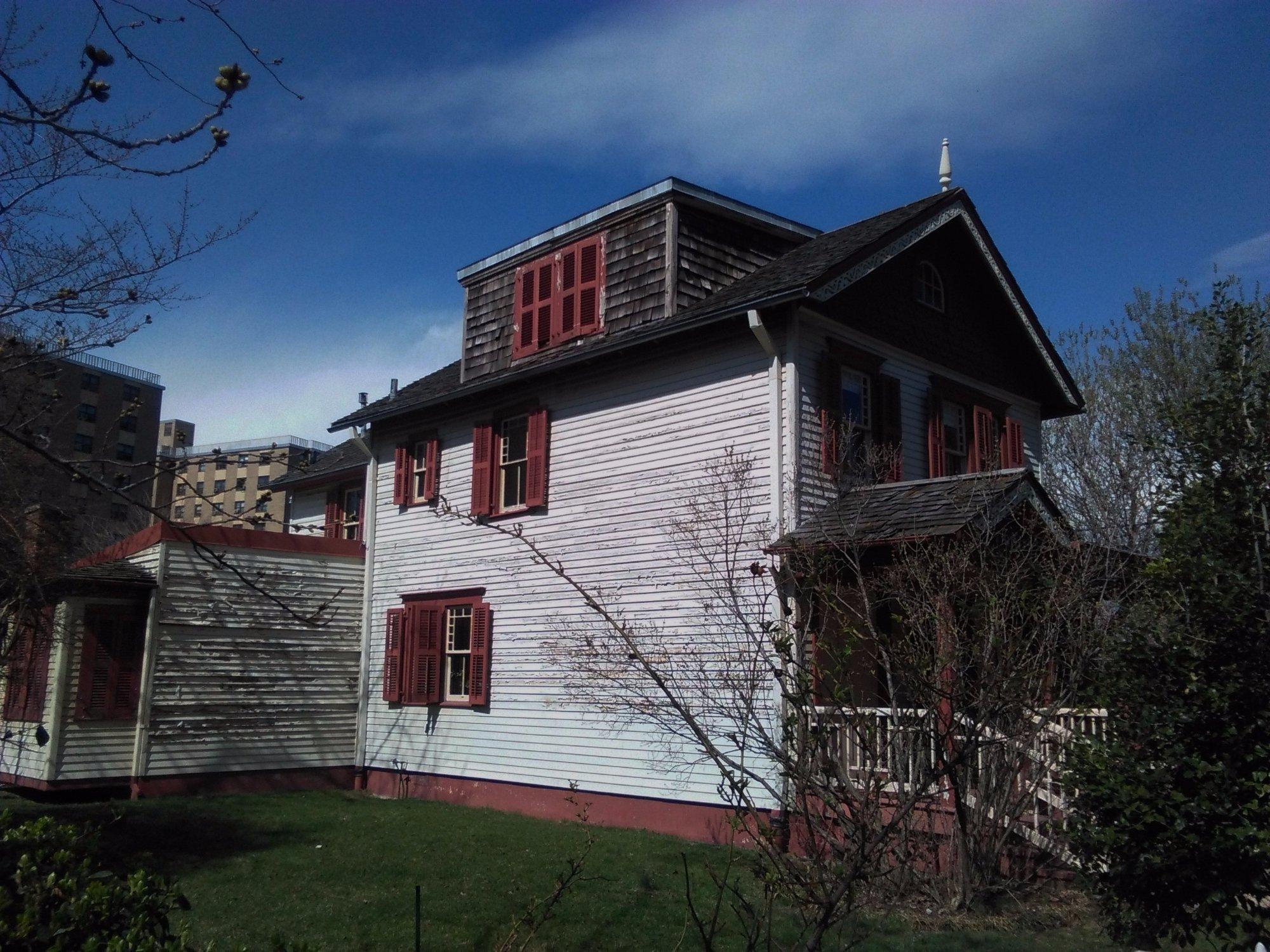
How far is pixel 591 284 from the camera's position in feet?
50.8

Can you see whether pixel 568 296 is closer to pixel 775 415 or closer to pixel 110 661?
pixel 775 415

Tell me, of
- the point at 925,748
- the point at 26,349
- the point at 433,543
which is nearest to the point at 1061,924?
the point at 925,748

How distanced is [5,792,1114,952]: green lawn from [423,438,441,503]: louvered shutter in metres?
4.86

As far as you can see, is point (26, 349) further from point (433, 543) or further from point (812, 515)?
point (433, 543)

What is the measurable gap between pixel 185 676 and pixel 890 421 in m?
10.9

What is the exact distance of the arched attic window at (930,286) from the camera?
15227mm

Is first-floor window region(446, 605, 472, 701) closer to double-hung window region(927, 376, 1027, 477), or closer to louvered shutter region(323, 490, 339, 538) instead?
louvered shutter region(323, 490, 339, 538)

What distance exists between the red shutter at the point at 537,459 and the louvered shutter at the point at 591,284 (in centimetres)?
141

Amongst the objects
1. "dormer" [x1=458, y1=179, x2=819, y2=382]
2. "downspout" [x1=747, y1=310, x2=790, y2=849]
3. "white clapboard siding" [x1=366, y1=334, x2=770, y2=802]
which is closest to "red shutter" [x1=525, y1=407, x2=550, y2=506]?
"white clapboard siding" [x1=366, y1=334, x2=770, y2=802]

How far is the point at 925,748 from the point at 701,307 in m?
9.30

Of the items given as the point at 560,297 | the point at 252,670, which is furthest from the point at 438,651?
the point at 560,297

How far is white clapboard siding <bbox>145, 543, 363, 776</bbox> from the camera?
52.6 feet

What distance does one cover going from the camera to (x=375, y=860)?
1093cm

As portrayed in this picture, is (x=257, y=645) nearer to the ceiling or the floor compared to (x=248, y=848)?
nearer to the ceiling
